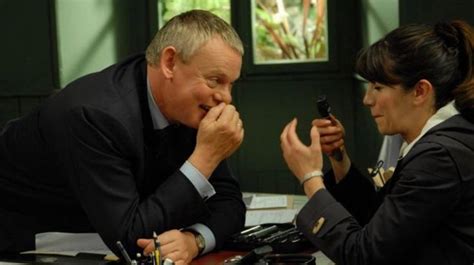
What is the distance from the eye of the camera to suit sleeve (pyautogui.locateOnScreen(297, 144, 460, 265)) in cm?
139

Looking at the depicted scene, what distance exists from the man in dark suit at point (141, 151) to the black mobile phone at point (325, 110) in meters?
0.21

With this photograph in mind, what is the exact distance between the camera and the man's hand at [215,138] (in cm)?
168

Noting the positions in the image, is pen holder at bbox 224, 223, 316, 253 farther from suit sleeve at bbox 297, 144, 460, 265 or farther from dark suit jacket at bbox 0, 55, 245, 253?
suit sleeve at bbox 297, 144, 460, 265

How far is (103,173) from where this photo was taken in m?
1.63

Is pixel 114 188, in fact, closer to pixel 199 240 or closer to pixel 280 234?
pixel 199 240

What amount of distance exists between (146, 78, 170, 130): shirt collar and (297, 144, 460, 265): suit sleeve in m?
0.59

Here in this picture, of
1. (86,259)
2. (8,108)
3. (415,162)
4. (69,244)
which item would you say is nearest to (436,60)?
(415,162)

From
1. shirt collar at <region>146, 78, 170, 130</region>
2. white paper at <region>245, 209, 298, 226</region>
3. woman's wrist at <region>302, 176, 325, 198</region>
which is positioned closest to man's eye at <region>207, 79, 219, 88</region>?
shirt collar at <region>146, 78, 170, 130</region>

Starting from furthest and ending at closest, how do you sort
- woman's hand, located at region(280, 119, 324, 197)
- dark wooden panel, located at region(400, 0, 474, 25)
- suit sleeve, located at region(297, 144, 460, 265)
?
1. dark wooden panel, located at region(400, 0, 474, 25)
2. woman's hand, located at region(280, 119, 324, 197)
3. suit sleeve, located at region(297, 144, 460, 265)

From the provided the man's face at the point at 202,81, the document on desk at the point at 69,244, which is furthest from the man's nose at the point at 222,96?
the document on desk at the point at 69,244

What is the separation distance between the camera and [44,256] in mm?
1686

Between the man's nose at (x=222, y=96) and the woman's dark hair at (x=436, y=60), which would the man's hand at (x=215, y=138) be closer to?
the man's nose at (x=222, y=96)

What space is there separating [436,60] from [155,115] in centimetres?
71

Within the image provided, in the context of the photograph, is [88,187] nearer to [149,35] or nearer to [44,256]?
[44,256]
